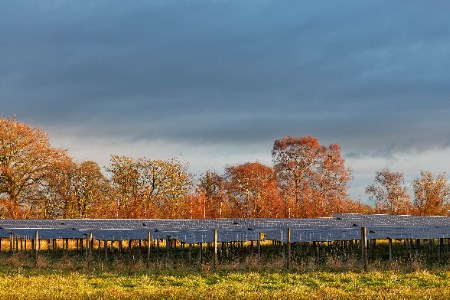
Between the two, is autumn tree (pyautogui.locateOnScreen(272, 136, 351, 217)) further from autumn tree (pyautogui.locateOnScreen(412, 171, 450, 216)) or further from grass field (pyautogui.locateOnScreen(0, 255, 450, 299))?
grass field (pyautogui.locateOnScreen(0, 255, 450, 299))

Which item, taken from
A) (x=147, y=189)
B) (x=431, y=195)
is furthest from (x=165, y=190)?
(x=431, y=195)

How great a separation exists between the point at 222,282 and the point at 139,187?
33.6m

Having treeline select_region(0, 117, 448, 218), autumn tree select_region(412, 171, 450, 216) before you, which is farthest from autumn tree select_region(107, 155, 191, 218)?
autumn tree select_region(412, 171, 450, 216)

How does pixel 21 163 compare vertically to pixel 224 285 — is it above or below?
above

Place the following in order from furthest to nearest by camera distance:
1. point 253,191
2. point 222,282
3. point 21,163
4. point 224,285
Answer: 1. point 253,191
2. point 21,163
3. point 222,282
4. point 224,285

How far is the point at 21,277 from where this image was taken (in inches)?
797

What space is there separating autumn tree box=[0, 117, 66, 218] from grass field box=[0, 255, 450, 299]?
27.0 meters

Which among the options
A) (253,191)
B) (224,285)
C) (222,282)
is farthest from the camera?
(253,191)

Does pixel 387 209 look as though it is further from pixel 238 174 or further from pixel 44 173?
pixel 44 173

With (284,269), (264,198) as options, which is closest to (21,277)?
(284,269)

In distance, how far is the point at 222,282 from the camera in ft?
61.4

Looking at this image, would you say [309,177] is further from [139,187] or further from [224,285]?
[224,285]

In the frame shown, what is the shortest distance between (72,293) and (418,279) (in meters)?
11.4

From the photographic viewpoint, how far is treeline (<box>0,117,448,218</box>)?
50.1 meters
